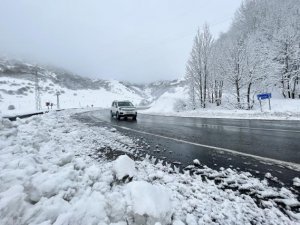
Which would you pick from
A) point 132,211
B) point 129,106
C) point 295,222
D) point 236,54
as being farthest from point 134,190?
point 236,54

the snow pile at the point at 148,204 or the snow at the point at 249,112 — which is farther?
the snow at the point at 249,112

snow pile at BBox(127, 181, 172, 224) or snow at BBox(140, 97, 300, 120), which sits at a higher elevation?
snow at BBox(140, 97, 300, 120)

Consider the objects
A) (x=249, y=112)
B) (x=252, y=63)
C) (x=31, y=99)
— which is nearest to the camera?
(x=249, y=112)

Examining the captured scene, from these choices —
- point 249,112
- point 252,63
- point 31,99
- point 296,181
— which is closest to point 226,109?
point 252,63

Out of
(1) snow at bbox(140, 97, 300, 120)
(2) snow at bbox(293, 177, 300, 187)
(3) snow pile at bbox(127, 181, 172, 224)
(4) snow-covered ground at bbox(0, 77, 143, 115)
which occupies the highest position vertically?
(4) snow-covered ground at bbox(0, 77, 143, 115)

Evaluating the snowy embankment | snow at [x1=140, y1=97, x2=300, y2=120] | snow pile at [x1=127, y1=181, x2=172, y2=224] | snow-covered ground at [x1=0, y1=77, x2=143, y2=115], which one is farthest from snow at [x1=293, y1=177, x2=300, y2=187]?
snow-covered ground at [x1=0, y1=77, x2=143, y2=115]

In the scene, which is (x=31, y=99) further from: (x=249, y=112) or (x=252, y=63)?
A: (x=249, y=112)

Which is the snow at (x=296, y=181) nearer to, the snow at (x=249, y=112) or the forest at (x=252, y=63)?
the snow at (x=249, y=112)

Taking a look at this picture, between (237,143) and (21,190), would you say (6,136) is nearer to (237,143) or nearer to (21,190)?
(21,190)

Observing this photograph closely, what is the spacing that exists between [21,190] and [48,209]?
58 cm

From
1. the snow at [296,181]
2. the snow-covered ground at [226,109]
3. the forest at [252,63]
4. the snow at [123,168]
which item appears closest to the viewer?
the snow at [296,181]

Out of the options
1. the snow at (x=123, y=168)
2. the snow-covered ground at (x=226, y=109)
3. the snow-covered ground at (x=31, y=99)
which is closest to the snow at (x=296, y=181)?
the snow at (x=123, y=168)

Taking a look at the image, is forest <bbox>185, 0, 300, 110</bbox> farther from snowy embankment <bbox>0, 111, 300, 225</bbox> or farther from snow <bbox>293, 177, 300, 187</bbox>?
snowy embankment <bbox>0, 111, 300, 225</bbox>

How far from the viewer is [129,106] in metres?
19.9
